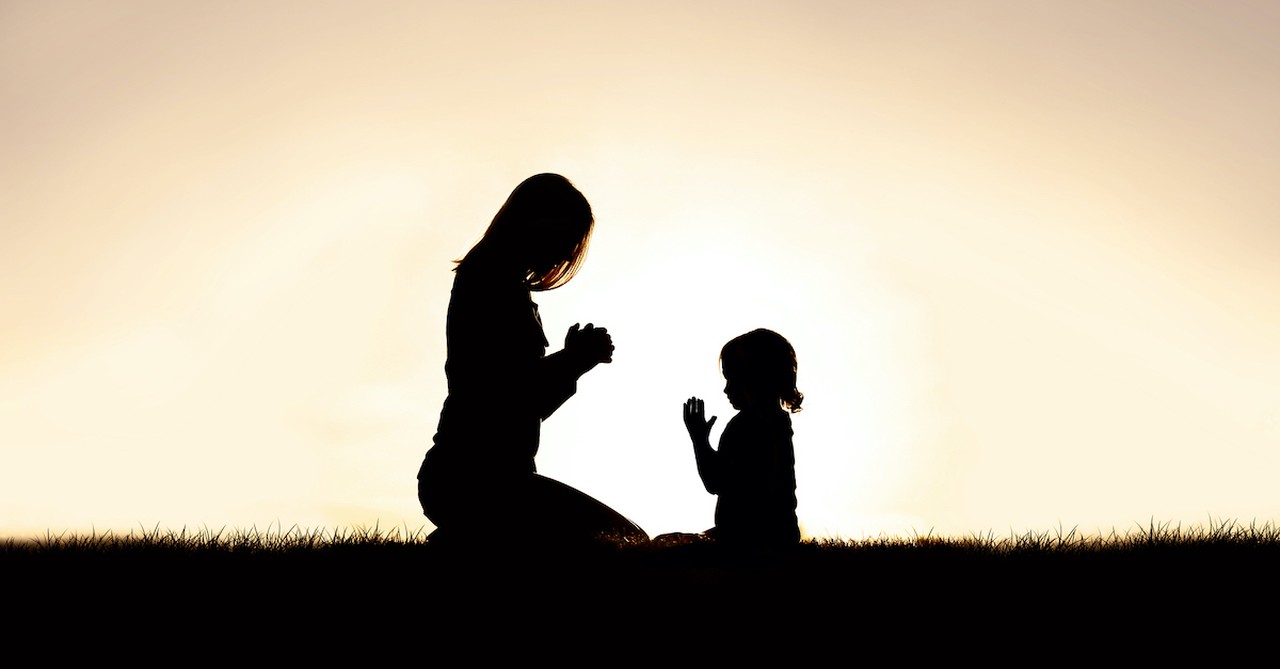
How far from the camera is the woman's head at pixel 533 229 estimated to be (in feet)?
18.6

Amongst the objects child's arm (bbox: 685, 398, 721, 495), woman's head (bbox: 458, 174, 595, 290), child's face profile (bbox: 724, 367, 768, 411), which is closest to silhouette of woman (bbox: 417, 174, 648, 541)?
woman's head (bbox: 458, 174, 595, 290)

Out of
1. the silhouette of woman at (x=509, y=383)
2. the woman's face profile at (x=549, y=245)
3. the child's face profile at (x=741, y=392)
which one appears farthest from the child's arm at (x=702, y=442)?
the woman's face profile at (x=549, y=245)

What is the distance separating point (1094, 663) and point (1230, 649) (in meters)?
0.73

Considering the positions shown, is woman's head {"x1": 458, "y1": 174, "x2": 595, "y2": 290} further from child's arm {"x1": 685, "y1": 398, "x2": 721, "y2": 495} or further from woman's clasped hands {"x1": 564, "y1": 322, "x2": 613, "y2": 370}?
child's arm {"x1": 685, "y1": 398, "x2": 721, "y2": 495}

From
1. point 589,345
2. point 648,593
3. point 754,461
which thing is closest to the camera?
point 648,593

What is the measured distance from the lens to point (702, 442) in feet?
21.1

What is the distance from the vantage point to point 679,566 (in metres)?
5.75

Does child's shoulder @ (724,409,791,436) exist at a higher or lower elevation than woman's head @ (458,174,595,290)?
lower

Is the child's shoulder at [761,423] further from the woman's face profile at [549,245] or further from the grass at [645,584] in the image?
the woman's face profile at [549,245]

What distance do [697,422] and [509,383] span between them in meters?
1.58

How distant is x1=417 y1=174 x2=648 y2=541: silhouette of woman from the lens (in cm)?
536

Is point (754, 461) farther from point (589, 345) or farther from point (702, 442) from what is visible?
point (589, 345)

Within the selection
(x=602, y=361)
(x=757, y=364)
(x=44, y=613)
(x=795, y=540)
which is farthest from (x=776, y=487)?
(x=44, y=613)

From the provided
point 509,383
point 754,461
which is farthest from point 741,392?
A: point 509,383
